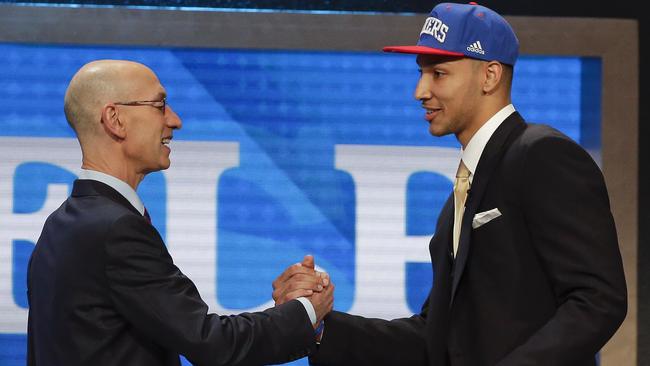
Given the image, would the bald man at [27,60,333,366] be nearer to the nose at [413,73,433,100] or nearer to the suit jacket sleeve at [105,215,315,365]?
the suit jacket sleeve at [105,215,315,365]

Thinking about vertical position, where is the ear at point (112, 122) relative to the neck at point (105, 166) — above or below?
above

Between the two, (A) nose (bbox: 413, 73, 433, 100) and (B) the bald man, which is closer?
(B) the bald man

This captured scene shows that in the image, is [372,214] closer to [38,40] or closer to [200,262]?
[200,262]

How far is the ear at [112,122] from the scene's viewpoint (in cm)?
224

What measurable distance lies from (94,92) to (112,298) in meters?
0.48

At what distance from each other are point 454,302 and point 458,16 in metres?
0.66

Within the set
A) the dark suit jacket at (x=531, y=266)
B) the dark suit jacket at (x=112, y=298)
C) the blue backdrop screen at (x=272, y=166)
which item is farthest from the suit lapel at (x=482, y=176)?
the blue backdrop screen at (x=272, y=166)

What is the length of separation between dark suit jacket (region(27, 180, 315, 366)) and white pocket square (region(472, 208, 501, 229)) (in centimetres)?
56

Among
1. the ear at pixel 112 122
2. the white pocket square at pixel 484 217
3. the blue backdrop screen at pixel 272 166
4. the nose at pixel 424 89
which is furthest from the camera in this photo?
the blue backdrop screen at pixel 272 166

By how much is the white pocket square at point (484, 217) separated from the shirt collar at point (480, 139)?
14 centimetres

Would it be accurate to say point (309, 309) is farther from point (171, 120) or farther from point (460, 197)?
point (171, 120)

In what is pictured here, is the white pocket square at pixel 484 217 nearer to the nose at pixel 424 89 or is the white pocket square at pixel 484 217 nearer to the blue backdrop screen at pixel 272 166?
the nose at pixel 424 89

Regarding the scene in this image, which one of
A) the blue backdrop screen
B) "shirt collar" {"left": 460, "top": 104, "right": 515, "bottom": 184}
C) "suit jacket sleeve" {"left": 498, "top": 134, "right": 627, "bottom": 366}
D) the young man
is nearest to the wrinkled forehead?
the young man

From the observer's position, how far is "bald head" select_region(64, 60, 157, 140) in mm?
2248
